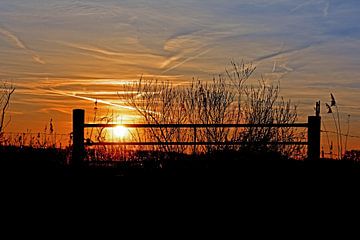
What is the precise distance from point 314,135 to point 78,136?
17.8 feet

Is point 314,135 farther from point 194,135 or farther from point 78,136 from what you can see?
point 78,136

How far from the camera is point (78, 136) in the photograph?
14727 millimetres

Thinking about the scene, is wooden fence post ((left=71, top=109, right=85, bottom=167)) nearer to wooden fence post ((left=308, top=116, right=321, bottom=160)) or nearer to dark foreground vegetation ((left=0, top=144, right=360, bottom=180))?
dark foreground vegetation ((left=0, top=144, right=360, bottom=180))

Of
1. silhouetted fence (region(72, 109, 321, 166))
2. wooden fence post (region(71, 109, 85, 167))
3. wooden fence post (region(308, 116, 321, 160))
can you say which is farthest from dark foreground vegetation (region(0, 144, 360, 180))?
wooden fence post (region(71, 109, 85, 167))

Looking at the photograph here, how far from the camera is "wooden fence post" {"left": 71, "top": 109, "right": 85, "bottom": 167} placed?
14477mm

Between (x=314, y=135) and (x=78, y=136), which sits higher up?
(x=314, y=135)

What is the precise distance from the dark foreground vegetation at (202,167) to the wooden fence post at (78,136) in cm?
186

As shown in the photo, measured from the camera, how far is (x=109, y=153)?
14.5m

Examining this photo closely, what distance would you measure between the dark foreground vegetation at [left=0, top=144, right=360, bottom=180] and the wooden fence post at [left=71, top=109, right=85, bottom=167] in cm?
186

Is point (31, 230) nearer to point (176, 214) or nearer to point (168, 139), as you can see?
point (176, 214)

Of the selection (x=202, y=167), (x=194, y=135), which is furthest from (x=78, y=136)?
(x=202, y=167)

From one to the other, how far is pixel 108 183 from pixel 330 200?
3.22 m

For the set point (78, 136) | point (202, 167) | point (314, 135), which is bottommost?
point (202, 167)

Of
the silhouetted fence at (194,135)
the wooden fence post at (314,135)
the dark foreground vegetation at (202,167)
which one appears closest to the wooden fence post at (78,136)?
the silhouetted fence at (194,135)
